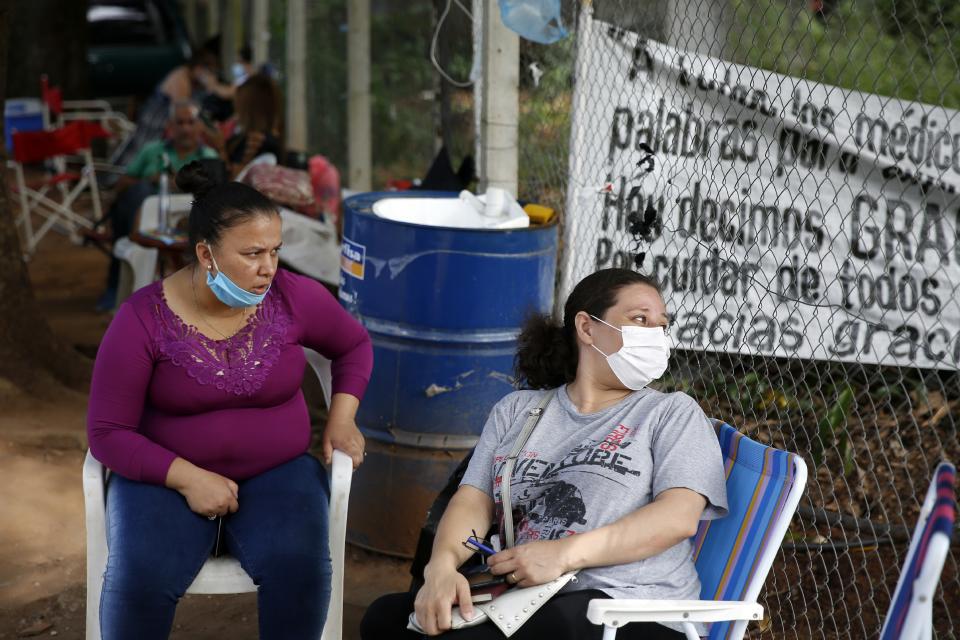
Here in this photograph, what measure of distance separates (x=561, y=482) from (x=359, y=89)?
5422 millimetres

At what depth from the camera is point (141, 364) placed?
2725 millimetres

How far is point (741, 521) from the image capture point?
2.49 metres

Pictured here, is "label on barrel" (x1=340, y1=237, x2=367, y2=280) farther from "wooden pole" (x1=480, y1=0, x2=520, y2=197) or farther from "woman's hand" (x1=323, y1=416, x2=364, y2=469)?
"woman's hand" (x1=323, y1=416, x2=364, y2=469)

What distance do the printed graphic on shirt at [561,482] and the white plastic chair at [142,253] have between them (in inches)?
133

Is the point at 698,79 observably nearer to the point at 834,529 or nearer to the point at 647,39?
the point at 647,39

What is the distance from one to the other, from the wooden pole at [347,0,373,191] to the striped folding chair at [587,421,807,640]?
17.2 ft

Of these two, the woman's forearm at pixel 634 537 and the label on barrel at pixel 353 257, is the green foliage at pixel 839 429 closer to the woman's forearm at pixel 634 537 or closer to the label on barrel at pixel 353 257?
the label on barrel at pixel 353 257

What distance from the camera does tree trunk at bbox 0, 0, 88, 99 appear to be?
13.3 m

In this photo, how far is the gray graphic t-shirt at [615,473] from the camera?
2447 millimetres

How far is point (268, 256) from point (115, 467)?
0.66 m

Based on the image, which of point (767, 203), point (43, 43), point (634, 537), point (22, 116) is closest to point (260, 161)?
point (767, 203)

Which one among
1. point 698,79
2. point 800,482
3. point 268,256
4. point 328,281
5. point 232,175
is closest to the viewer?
point 800,482

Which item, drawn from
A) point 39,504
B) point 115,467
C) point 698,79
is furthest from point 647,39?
point 39,504

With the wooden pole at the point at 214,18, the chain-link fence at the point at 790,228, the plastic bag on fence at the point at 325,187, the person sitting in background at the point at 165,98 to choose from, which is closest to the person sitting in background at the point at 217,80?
the person sitting in background at the point at 165,98
